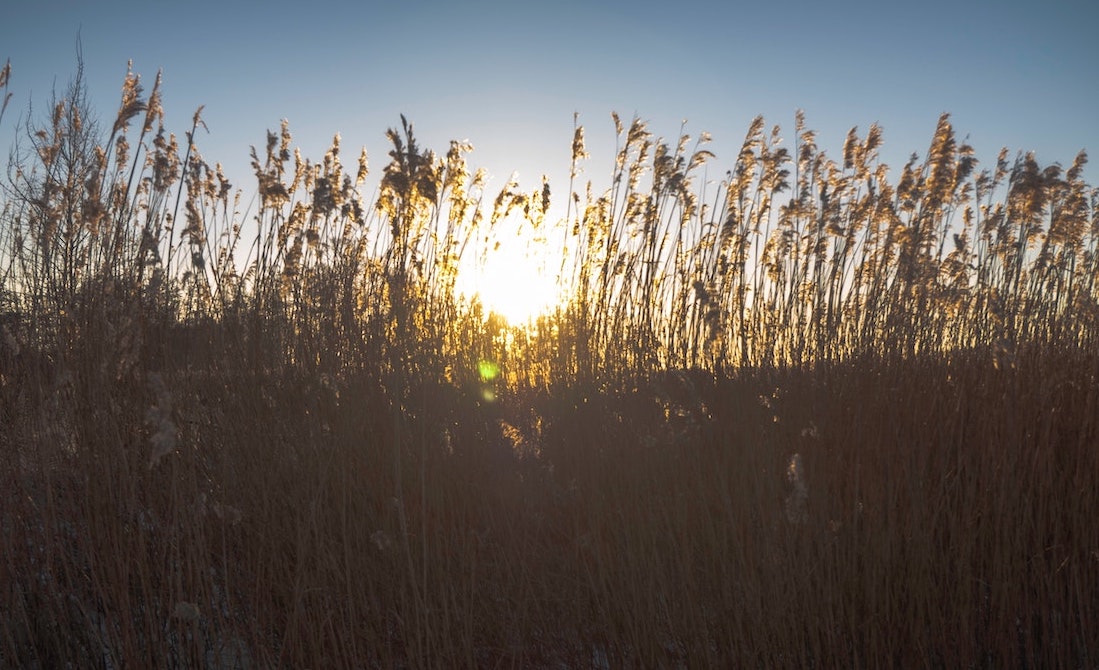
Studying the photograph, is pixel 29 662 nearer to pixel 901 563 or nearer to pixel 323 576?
pixel 323 576

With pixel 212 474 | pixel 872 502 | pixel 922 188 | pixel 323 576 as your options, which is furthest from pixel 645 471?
pixel 922 188

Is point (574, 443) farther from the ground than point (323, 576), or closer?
farther from the ground

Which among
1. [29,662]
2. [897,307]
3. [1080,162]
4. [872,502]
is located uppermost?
[1080,162]

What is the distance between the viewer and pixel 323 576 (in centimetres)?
187

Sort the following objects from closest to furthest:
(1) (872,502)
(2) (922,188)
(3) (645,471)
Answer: (1) (872,502) < (3) (645,471) < (2) (922,188)

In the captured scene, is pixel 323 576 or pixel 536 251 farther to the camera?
pixel 536 251

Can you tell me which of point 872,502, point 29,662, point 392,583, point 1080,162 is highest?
point 1080,162

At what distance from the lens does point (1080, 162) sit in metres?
4.30

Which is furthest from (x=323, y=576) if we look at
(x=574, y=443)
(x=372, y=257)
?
(x=372, y=257)

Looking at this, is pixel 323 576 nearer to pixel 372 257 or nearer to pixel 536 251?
pixel 372 257

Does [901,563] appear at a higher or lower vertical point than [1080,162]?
lower

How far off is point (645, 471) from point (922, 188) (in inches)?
101

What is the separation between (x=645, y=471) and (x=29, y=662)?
183 cm

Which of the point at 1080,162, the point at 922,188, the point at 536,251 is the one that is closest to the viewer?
the point at 922,188
